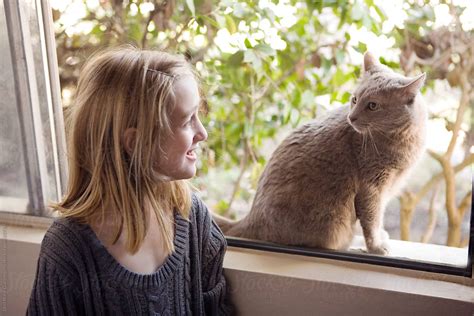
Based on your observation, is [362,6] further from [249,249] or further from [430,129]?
[249,249]

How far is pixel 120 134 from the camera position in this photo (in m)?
0.98

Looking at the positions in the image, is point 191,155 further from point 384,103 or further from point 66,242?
point 384,103

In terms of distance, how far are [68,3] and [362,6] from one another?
68 centimetres

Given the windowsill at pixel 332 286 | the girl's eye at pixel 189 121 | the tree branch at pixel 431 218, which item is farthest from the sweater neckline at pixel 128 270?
the tree branch at pixel 431 218

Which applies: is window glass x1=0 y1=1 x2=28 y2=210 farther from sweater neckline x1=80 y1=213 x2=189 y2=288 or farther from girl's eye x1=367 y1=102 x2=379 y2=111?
girl's eye x1=367 y1=102 x2=379 y2=111

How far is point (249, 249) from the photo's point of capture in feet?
4.08

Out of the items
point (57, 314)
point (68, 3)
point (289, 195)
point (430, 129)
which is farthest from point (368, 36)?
point (57, 314)

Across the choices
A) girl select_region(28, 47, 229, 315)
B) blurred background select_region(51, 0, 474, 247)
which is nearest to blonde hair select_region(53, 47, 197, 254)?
girl select_region(28, 47, 229, 315)

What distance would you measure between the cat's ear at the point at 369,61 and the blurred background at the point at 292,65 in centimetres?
7

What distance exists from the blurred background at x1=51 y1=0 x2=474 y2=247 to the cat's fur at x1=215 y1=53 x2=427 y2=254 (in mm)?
65

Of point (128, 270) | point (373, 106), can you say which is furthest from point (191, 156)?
point (373, 106)

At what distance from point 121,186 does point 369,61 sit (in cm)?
53

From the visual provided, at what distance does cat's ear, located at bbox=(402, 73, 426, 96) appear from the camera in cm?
101

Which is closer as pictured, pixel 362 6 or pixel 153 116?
pixel 153 116
